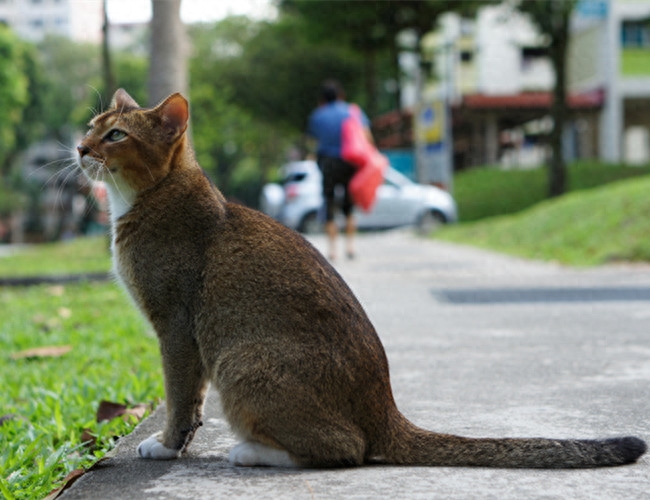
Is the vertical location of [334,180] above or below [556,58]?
below

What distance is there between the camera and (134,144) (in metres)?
3.00

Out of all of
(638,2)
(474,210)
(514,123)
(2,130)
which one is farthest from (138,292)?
(2,130)

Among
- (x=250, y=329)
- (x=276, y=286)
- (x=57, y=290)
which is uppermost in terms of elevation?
(x=276, y=286)

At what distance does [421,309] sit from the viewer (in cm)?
685

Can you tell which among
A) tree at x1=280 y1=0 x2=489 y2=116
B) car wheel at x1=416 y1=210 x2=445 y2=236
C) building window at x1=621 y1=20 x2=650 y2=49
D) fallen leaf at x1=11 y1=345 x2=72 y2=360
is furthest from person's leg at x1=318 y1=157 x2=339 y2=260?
building window at x1=621 y1=20 x2=650 y2=49

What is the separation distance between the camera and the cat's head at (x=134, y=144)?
9.78 feet

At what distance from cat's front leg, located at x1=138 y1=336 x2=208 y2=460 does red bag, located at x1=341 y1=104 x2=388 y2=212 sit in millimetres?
8299

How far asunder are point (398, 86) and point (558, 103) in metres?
10.1

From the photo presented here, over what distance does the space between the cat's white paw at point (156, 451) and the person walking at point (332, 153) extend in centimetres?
842

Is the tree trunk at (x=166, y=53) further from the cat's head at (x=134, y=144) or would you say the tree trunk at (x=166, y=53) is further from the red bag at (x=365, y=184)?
the cat's head at (x=134, y=144)

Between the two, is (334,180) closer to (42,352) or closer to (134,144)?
(42,352)

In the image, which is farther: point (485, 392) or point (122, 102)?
point (485, 392)

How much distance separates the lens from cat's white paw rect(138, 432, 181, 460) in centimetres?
291

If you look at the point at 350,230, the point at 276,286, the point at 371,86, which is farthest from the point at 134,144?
the point at 371,86
